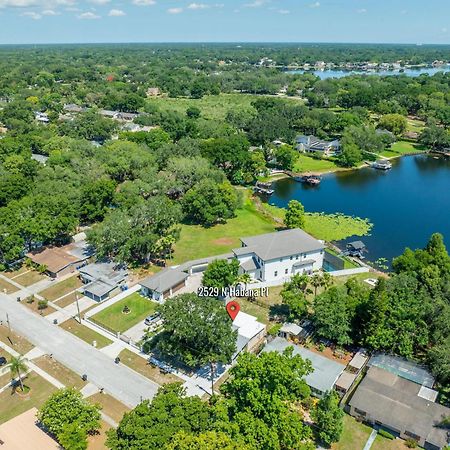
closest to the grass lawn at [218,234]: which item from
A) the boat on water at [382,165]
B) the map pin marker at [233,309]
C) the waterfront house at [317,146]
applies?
the map pin marker at [233,309]

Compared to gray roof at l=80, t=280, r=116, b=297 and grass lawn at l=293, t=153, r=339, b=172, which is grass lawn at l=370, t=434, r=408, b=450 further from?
grass lawn at l=293, t=153, r=339, b=172

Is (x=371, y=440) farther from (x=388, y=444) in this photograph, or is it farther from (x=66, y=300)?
(x=66, y=300)

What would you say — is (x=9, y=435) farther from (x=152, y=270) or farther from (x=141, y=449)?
(x=152, y=270)

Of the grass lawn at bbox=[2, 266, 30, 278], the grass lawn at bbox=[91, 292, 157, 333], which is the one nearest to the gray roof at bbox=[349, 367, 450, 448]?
the grass lawn at bbox=[91, 292, 157, 333]

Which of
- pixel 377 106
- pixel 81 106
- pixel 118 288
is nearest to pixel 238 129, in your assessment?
pixel 377 106

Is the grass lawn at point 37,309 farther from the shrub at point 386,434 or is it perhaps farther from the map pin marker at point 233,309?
the shrub at point 386,434

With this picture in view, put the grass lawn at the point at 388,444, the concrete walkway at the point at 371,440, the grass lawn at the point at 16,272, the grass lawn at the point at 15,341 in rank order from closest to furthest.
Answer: the grass lawn at the point at 388,444
the concrete walkway at the point at 371,440
the grass lawn at the point at 15,341
the grass lawn at the point at 16,272
